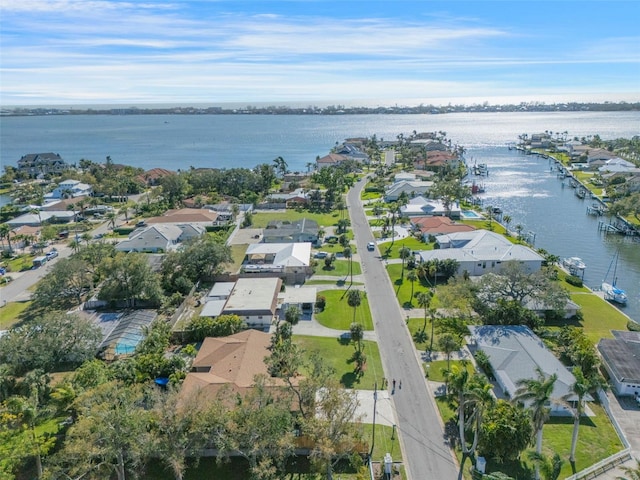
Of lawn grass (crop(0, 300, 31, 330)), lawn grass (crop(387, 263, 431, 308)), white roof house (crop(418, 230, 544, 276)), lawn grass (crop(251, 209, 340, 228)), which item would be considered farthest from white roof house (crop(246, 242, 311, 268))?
lawn grass (crop(0, 300, 31, 330))

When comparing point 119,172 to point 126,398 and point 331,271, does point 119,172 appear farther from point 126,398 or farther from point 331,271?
point 126,398

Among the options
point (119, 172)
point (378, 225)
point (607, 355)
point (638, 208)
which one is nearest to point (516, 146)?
point (638, 208)

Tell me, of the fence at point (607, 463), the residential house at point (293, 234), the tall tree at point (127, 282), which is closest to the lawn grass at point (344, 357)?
the fence at point (607, 463)

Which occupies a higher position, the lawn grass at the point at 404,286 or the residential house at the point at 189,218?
the residential house at the point at 189,218

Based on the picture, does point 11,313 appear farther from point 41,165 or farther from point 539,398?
point 41,165

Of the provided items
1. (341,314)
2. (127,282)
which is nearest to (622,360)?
(341,314)

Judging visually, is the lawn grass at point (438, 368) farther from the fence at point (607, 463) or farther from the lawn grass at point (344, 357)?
the fence at point (607, 463)

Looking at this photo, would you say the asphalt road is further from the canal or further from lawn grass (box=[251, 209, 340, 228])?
the canal

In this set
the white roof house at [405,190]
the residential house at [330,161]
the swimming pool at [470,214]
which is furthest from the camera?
the residential house at [330,161]
